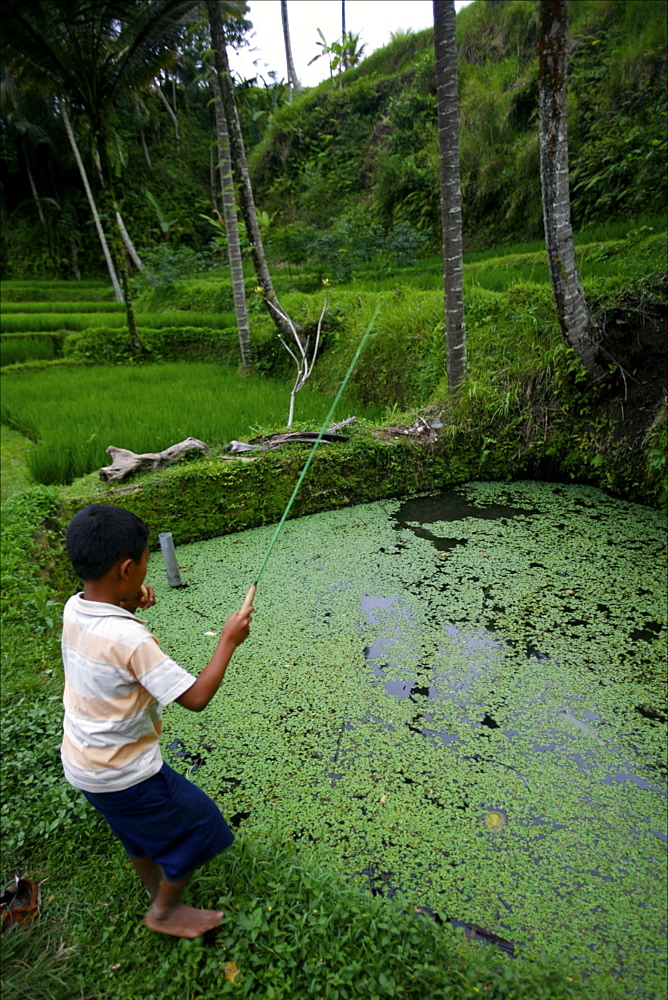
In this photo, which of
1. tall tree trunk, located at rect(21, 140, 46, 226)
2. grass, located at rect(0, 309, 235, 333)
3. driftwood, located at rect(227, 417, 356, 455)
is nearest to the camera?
driftwood, located at rect(227, 417, 356, 455)

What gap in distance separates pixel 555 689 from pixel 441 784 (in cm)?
61

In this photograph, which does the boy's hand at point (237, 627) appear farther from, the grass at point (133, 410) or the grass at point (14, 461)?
the grass at point (14, 461)

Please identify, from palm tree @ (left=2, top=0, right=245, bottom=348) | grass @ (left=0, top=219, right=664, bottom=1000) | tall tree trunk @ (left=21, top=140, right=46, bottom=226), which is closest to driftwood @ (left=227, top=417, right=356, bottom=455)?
grass @ (left=0, top=219, right=664, bottom=1000)

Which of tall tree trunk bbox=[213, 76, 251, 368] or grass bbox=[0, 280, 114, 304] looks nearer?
tall tree trunk bbox=[213, 76, 251, 368]

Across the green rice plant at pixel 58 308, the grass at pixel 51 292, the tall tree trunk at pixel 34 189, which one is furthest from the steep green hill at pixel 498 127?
the tall tree trunk at pixel 34 189

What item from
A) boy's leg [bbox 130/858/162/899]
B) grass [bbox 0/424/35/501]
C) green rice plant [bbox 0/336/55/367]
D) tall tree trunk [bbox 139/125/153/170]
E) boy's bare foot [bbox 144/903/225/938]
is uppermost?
tall tree trunk [bbox 139/125/153/170]

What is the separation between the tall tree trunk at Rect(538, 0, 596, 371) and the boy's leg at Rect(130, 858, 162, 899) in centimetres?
341

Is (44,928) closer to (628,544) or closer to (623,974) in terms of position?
(623,974)

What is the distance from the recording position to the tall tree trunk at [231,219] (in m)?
5.24

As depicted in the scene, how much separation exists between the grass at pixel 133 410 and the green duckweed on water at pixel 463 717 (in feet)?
3.45

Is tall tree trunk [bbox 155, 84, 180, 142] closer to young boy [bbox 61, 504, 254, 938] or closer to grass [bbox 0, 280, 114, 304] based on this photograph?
grass [bbox 0, 280, 114, 304]

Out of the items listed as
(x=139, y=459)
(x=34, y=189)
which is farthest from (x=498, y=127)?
(x=34, y=189)

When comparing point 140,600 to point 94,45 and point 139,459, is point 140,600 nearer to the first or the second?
point 139,459

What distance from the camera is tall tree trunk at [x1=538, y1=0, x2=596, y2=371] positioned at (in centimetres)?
303
